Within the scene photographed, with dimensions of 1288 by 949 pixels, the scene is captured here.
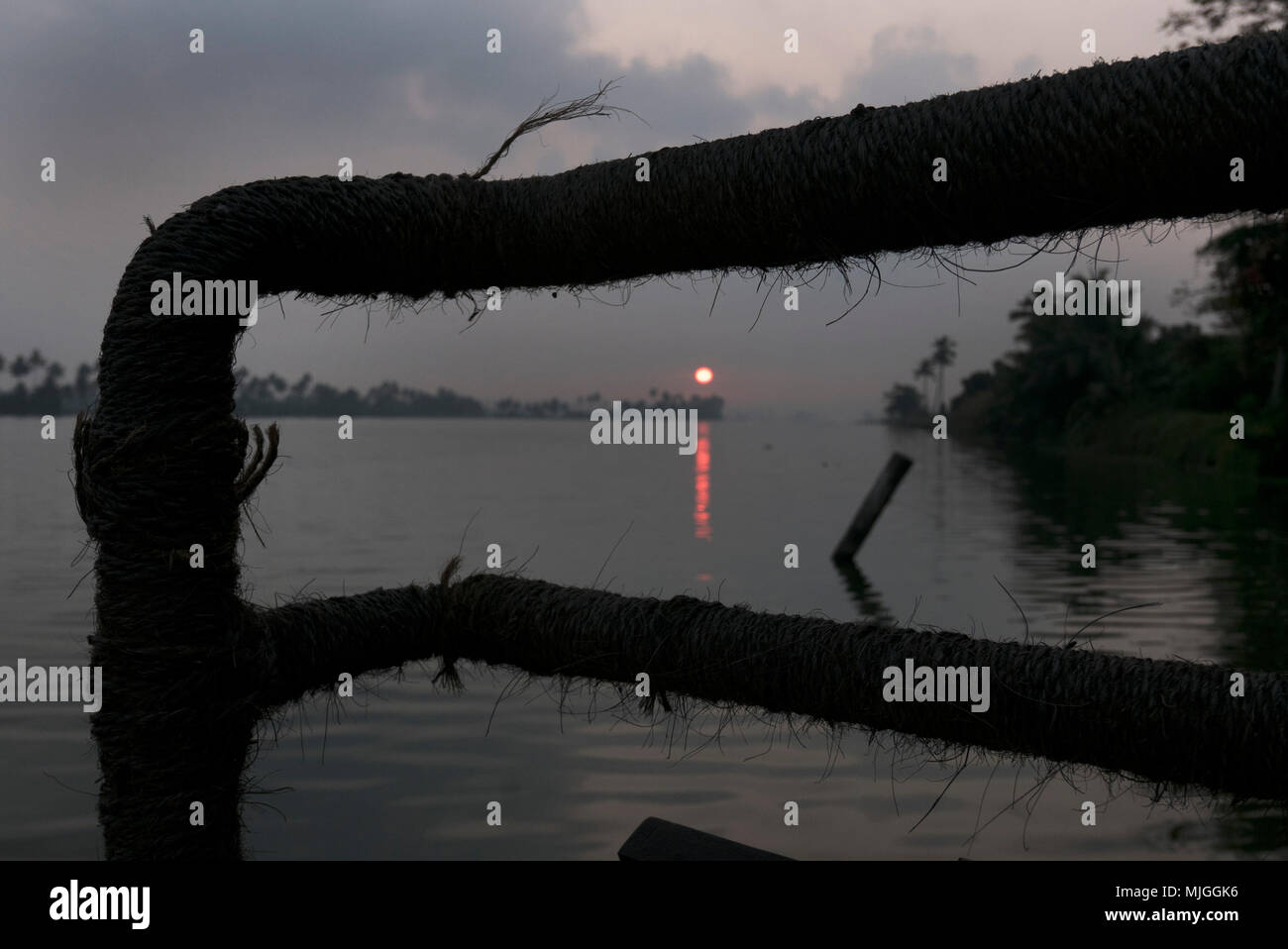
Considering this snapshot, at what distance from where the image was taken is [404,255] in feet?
6.95

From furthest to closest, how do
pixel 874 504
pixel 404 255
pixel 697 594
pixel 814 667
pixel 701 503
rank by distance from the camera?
pixel 701 503
pixel 874 504
pixel 697 594
pixel 404 255
pixel 814 667

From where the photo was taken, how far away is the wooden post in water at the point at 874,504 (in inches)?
539

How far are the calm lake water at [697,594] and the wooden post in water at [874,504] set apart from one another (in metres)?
0.55

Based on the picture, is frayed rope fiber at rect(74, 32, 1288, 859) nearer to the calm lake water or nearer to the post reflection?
the calm lake water

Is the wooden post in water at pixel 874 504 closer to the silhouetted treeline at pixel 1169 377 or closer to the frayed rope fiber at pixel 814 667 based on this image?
the silhouetted treeline at pixel 1169 377

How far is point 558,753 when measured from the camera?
20.3 feet

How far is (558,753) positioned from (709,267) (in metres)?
4.71

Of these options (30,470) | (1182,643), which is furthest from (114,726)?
(30,470)

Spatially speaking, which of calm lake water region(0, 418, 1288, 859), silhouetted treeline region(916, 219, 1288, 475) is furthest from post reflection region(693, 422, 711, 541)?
silhouetted treeline region(916, 219, 1288, 475)

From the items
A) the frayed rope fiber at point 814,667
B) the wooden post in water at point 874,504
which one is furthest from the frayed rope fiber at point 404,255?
the wooden post in water at point 874,504

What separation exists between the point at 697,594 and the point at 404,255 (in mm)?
3459

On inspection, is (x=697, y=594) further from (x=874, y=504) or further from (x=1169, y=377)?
(x=1169, y=377)

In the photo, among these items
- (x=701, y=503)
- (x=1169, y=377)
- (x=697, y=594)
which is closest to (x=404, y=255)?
(x=697, y=594)

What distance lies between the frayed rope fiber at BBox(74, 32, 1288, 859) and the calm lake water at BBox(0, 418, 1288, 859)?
17 centimetres
